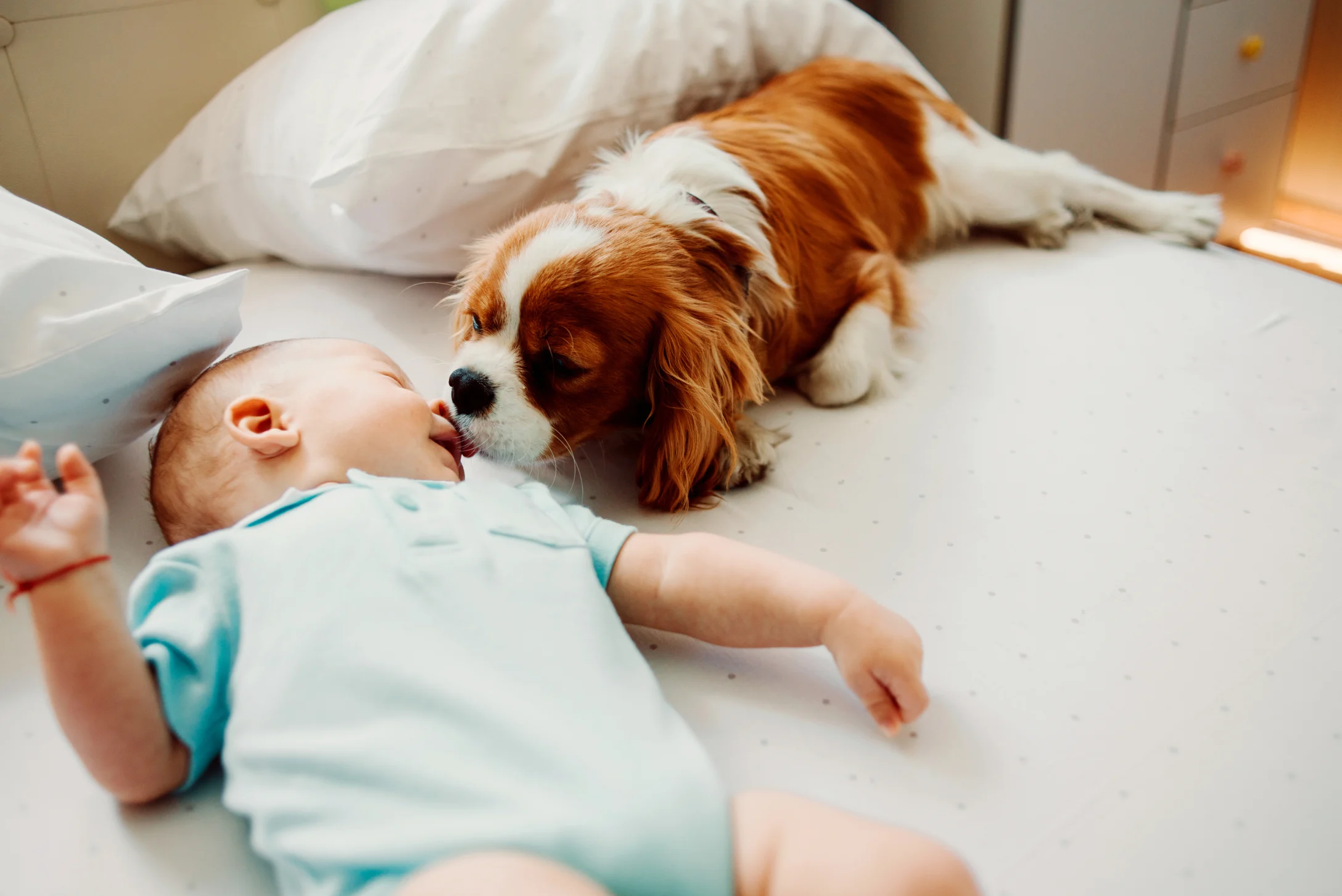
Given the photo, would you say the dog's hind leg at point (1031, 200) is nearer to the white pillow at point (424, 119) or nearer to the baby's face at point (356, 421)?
the white pillow at point (424, 119)

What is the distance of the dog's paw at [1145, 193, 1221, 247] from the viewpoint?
1592mm

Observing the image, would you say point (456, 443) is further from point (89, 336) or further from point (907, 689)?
point (907, 689)

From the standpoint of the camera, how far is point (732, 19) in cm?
156

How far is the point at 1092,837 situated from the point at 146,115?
172 centimetres

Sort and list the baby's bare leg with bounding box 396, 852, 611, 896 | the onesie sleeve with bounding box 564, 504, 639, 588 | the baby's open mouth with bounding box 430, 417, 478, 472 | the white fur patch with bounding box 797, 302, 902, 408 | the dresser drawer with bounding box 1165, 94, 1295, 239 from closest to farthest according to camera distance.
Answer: the baby's bare leg with bounding box 396, 852, 611, 896 → the onesie sleeve with bounding box 564, 504, 639, 588 → the baby's open mouth with bounding box 430, 417, 478, 472 → the white fur patch with bounding box 797, 302, 902, 408 → the dresser drawer with bounding box 1165, 94, 1295, 239

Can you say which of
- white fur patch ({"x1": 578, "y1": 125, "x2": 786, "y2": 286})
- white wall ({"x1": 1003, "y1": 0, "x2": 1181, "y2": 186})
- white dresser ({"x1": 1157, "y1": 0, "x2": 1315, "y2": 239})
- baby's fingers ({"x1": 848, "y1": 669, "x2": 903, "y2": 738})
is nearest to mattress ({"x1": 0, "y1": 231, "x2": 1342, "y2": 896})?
baby's fingers ({"x1": 848, "y1": 669, "x2": 903, "y2": 738})

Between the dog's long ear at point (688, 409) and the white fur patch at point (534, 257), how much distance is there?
0.40ft

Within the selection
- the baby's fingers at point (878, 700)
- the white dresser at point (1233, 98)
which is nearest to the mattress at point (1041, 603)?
the baby's fingers at point (878, 700)

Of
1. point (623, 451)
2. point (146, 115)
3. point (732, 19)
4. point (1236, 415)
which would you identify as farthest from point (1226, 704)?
point (146, 115)

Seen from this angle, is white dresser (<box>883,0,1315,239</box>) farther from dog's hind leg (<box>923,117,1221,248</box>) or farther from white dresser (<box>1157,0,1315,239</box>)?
dog's hind leg (<box>923,117,1221,248</box>)

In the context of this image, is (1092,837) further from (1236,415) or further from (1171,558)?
(1236,415)

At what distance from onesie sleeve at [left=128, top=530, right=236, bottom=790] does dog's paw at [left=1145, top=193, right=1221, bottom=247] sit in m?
1.53

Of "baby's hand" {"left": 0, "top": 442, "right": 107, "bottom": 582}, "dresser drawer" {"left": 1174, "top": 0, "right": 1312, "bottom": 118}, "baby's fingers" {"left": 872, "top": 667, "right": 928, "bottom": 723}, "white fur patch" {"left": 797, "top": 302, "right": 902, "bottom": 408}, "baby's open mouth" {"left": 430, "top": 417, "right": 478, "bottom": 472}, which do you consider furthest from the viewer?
"dresser drawer" {"left": 1174, "top": 0, "right": 1312, "bottom": 118}

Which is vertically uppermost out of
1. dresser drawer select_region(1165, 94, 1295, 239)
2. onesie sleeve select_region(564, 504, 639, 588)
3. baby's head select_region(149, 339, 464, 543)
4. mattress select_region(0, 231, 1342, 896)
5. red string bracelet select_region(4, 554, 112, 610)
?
red string bracelet select_region(4, 554, 112, 610)
